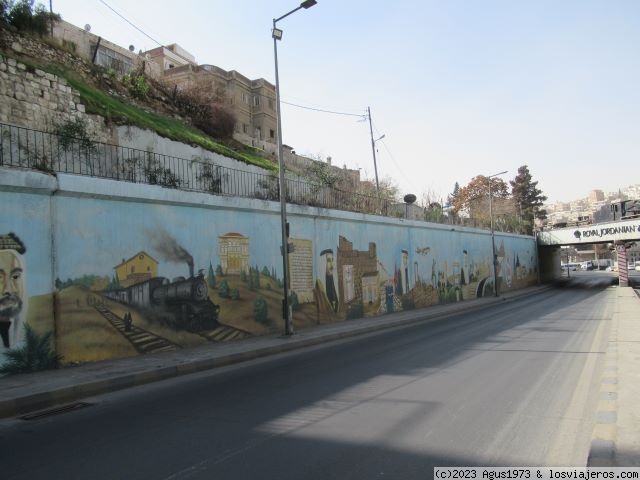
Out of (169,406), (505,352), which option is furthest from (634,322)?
(169,406)

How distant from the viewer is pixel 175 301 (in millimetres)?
12008

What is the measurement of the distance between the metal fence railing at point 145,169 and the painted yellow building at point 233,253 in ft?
4.42

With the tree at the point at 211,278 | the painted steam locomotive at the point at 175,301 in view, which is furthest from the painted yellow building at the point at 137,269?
the tree at the point at 211,278

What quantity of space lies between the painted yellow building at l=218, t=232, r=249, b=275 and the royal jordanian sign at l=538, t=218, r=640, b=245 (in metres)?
43.1

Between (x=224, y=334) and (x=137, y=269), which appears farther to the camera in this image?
(x=224, y=334)

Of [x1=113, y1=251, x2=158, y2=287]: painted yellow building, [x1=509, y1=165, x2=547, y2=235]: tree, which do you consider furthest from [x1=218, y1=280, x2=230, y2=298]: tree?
[x1=509, y1=165, x2=547, y2=235]: tree

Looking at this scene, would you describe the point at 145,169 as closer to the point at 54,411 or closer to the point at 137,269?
the point at 137,269

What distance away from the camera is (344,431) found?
5297mm

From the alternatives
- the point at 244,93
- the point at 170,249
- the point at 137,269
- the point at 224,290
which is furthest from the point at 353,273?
the point at 244,93

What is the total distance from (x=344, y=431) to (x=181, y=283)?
26.1 feet

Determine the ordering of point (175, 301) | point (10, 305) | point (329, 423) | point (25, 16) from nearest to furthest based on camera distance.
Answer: point (329, 423) → point (10, 305) → point (175, 301) → point (25, 16)

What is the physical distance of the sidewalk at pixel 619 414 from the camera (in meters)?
4.08

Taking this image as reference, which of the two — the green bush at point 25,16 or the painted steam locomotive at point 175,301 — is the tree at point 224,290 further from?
the green bush at point 25,16

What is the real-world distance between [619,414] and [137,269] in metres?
9.71
